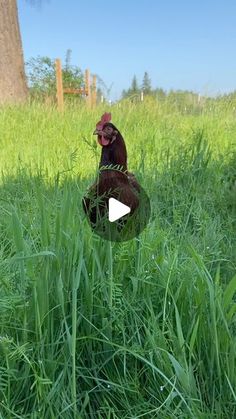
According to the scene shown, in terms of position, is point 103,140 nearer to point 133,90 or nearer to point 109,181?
point 109,181

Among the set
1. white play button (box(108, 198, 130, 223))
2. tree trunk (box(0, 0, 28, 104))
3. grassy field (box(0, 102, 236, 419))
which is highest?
tree trunk (box(0, 0, 28, 104))

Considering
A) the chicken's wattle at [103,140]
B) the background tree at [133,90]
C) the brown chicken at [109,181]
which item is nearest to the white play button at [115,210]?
the brown chicken at [109,181]

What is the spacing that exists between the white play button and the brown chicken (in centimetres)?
3

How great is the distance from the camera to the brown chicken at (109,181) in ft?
3.98

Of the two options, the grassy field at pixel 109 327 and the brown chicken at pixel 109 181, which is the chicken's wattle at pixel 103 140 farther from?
the grassy field at pixel 109 327

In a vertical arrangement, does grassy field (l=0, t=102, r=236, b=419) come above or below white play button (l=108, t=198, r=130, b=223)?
below

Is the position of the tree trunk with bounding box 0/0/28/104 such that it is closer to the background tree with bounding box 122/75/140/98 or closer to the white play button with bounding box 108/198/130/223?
the background tree with bounding box 122/75/140/98

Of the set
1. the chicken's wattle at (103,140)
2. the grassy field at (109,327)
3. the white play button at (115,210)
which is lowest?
the grassy field at (109,327)

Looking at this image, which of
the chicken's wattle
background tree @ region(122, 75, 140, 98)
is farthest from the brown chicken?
background tree @ region(122, 75, 140, 98)

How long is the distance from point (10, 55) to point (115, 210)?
556 cm

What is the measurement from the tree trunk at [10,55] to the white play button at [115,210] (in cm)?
501

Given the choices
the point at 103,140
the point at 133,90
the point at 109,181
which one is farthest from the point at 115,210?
the point at 133,90

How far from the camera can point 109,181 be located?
130 cm

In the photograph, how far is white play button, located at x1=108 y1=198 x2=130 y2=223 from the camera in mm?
1110
